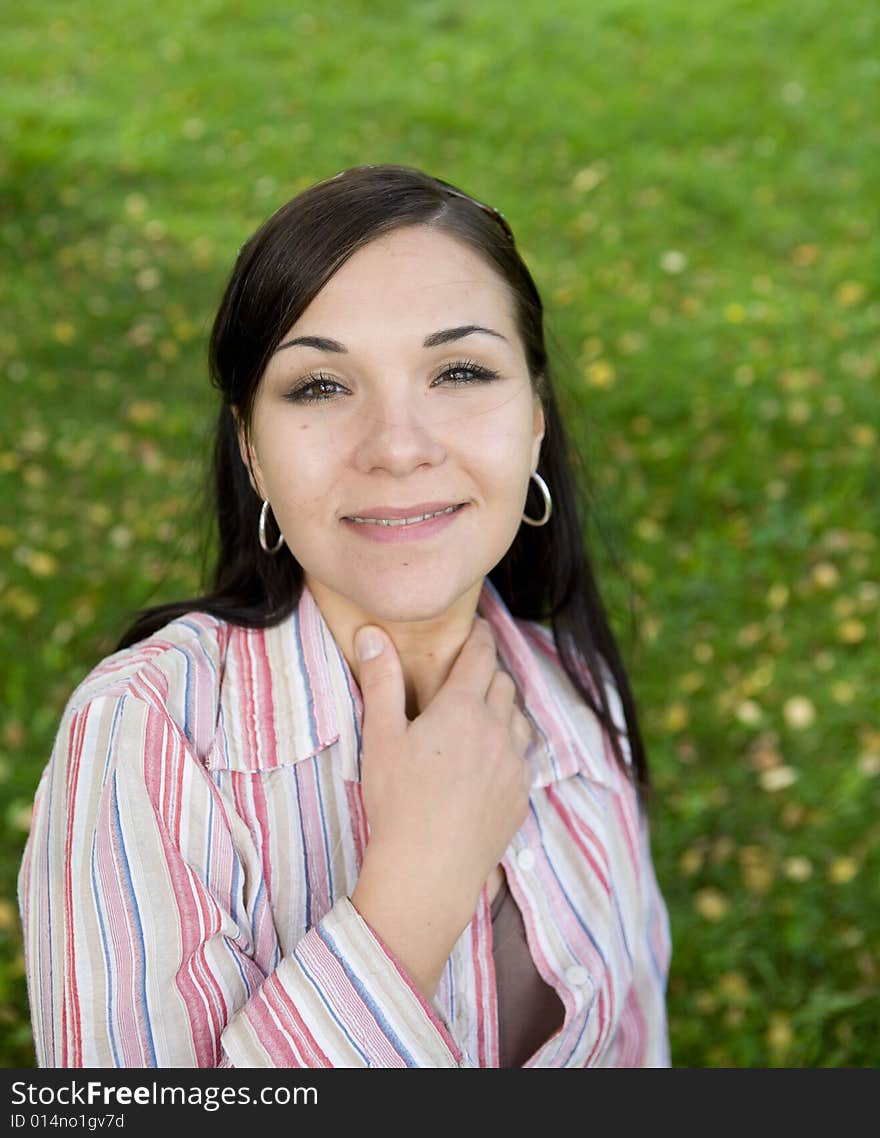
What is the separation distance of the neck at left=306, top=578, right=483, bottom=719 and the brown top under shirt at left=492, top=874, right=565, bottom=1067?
0.35m

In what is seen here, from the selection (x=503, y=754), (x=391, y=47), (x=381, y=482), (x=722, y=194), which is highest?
(x=391, y=47)

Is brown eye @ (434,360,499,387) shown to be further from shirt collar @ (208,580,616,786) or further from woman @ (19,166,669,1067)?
shirt collar @ (208,580,616,786)

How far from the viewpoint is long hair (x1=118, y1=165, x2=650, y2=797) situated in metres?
1.68

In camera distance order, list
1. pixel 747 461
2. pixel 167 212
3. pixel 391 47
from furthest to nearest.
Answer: pixel 391 47 → pixel 167 212 → pixel 747 461

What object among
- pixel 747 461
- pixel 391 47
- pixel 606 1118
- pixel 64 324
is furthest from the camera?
pixel 391 47

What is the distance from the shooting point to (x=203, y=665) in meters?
1.77

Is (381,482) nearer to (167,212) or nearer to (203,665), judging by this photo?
(203,665)

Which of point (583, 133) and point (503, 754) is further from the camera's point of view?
point (583, 133)

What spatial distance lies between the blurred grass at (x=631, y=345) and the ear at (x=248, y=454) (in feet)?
2.25

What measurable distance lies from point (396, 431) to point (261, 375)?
261 millimetres

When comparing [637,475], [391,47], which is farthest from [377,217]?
[391,47]

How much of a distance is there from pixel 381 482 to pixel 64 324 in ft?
16.9

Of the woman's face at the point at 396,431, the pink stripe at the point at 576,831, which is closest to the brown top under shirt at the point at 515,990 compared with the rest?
the pink stripe at the point at 576,831

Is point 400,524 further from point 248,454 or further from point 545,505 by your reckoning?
point 545,505
